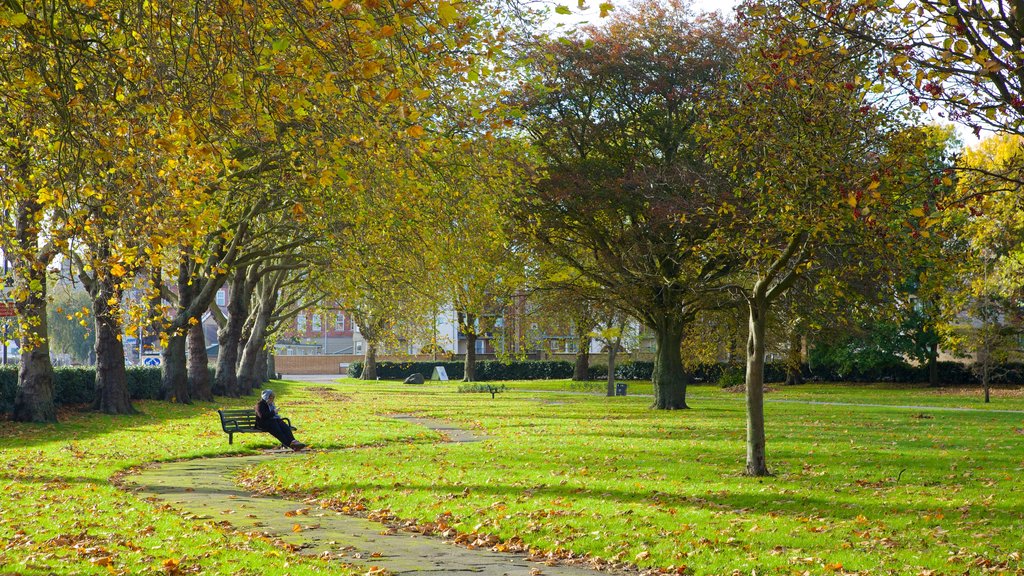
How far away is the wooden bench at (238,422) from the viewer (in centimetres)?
1806

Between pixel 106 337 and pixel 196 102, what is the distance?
60.7ft

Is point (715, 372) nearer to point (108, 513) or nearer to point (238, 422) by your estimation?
point (238, 422)

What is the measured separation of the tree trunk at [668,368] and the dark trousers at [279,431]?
596 inches

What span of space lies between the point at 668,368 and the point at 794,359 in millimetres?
16363

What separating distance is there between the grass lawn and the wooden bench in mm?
436

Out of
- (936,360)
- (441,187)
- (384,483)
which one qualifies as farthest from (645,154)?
(936,360)

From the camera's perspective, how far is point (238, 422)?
18453mm

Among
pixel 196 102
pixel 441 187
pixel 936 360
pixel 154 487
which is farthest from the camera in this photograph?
pixel 936 360

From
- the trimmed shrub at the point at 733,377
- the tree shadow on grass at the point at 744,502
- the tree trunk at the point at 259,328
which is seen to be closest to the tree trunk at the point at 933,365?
the trimmed shrub at the point at 733,377

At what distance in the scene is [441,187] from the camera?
1764cm

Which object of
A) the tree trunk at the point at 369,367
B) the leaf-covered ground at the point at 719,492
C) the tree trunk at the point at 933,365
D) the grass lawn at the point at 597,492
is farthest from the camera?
the tree trunk at the point at 369,367

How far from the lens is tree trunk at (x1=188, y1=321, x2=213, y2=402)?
33.3 metres

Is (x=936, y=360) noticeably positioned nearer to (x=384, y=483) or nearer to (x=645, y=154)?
A: (x=645, y=154)

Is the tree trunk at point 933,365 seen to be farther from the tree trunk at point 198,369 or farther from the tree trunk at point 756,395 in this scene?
the tree trunk at point 756,395
